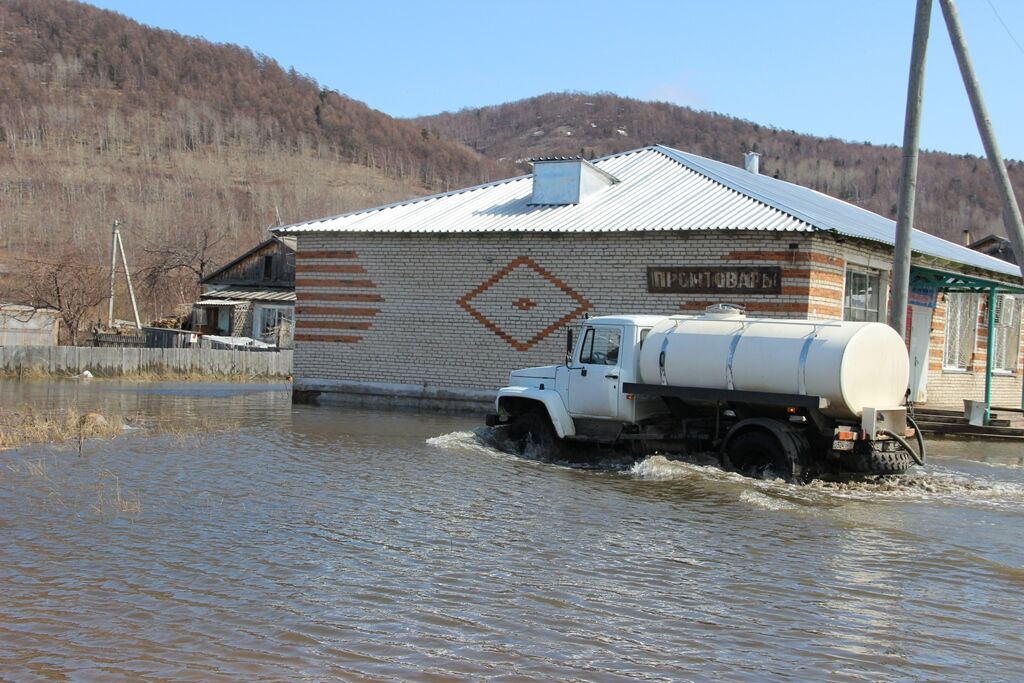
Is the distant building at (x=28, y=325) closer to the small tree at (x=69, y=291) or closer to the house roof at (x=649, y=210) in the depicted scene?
the small tree at (x=69, y=291)

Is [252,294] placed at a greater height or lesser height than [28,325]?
greater

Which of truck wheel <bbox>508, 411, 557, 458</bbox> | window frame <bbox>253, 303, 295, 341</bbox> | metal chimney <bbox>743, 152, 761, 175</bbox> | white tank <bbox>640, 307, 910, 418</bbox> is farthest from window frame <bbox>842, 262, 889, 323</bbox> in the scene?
window frame <bbox>253, 303, 295, 341</bbox>

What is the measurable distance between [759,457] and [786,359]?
1.34 metres

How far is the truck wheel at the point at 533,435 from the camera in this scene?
1502 cm

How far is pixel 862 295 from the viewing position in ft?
70.2

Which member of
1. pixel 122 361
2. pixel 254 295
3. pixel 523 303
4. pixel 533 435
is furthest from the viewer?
pixel 254 295

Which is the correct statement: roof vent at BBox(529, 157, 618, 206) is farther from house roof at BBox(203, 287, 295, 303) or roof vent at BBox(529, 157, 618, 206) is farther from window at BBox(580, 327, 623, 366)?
house roof at BBox(203, 287, 295, 303)

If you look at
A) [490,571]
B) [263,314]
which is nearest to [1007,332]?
[490,571]

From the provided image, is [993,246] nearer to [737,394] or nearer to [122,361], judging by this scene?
[122,361]

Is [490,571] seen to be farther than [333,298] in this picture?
No

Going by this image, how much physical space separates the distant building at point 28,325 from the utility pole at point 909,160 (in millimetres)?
32632

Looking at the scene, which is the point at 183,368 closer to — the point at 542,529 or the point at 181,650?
the point at 542,529

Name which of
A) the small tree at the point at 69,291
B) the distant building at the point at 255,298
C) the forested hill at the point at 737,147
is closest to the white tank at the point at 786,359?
the distant building at the point at 255,298

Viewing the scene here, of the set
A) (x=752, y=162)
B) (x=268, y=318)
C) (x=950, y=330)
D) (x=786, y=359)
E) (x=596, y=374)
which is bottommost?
(x=596, y=374)
